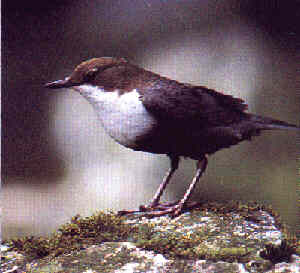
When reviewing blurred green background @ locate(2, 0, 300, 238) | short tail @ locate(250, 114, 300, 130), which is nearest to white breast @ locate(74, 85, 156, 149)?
blurred green background @ locate(2, 0, 300, 238)

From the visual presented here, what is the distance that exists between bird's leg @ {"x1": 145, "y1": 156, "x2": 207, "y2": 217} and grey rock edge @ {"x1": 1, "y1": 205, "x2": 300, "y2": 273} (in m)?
0.07

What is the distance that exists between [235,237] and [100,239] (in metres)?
1.00

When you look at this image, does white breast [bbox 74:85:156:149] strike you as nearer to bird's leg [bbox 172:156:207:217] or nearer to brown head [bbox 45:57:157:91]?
brown head [bbox 45:57:157:91]

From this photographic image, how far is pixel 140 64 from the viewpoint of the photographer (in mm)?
3676

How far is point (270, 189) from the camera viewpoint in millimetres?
3766

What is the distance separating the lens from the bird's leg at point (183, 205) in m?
3.45

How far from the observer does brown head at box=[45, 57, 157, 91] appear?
3.35 meters

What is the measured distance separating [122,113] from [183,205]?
92 cm

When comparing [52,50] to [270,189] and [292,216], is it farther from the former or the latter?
[292,216]

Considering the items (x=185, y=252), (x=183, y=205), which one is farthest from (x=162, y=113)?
(x=185, y=252)

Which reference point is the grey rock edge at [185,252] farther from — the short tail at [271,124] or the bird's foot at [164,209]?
the short tail at [271,124]

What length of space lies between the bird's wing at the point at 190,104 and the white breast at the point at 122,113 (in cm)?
7

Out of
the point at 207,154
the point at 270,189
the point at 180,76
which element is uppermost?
the point at 180,76

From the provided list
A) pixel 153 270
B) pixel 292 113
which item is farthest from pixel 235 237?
pixel 292 113
